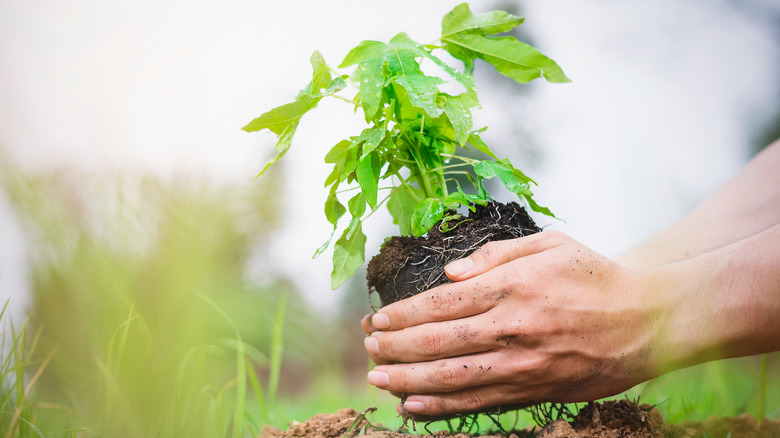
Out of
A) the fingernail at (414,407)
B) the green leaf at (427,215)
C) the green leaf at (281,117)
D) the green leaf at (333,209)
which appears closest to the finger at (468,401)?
the fingernail at (414,407)

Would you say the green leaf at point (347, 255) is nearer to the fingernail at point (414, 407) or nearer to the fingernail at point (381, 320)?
the fingernail at point (381, 320)

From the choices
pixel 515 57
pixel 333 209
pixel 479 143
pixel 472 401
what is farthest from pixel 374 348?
pixel 515 57

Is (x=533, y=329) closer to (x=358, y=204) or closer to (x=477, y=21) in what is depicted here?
(x=358, y=204)

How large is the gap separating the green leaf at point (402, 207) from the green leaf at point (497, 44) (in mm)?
476

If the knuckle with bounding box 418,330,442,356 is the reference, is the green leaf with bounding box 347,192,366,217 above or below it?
above

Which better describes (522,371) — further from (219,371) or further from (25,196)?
(25,196)

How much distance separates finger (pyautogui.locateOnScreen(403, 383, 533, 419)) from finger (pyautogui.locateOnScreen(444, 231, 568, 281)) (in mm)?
286

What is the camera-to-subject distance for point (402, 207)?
4.81 ft

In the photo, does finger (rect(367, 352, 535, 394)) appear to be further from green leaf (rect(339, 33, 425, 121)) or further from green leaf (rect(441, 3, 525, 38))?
green leaf (rect(441, 3, 525, 38))

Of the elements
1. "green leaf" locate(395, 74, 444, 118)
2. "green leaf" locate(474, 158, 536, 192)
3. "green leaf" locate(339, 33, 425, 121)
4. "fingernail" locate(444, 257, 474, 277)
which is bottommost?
"fingernail" locate(444, 257, 474, 277)

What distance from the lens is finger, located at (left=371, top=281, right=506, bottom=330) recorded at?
43.1 inches

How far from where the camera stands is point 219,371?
1.29m

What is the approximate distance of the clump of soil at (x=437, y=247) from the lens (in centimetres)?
120

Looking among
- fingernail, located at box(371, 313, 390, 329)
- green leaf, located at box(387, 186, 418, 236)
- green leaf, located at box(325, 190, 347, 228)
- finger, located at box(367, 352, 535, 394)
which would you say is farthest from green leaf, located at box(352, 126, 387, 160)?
finger, located at box(367, 352, 535, 394)
